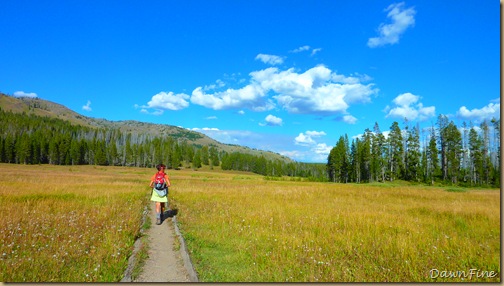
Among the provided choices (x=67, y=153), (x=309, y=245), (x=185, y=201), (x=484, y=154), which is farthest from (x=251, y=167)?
(x=309, y=245)

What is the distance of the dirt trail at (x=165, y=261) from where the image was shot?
259 inches

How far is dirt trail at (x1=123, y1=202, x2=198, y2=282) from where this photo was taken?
6.58m

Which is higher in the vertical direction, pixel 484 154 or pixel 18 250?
pixel 484 154

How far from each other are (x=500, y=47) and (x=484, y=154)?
250ft

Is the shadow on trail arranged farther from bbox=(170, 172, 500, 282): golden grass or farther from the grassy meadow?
the grassy meadow

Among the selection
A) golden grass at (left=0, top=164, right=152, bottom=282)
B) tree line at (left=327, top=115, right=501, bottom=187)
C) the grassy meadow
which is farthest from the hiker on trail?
tree line at (left=327, top=115, right=501, bottom=187)

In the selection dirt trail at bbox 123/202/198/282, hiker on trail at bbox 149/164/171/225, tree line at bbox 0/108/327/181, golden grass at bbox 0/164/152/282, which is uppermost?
tree line at bbox 0/108/327/181

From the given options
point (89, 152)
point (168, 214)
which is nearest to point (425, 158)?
point (168, 214)

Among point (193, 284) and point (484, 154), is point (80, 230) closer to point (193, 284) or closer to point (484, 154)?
point (193, 284)

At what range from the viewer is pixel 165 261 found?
7.73m

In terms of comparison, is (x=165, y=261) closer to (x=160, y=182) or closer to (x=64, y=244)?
(x=64, y=244)

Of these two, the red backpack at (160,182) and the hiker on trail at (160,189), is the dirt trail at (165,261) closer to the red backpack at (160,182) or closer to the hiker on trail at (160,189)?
the hiker on trail at (160,189)

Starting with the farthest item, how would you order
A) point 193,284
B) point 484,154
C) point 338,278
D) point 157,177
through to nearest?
point 484,154 → point 157,177 → point 338,278 → point 193,284

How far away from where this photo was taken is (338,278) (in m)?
6.47
